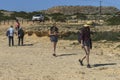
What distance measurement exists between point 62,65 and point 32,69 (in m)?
→ 1.66

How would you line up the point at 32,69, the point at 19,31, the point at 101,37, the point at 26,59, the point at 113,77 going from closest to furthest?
the point at 113,77 → the point at 32,69 → the point at 26,59 → the point at 19,31 → the point at 101,37

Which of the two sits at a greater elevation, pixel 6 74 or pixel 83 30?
pixel 83 30

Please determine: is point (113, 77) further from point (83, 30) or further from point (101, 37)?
point (101, 37)

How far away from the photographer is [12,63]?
1872cm

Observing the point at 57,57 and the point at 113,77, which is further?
the point at 57,57

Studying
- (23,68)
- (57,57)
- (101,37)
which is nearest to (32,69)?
(23,68)

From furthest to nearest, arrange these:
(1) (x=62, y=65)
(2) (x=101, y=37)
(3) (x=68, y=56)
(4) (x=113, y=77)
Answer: (2) (x=101, y=37)
(3) (x=68, y=56)
(1) (x=62, y=65)
(4) (x=113, y=77)

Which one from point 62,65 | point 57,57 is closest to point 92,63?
point 62,65

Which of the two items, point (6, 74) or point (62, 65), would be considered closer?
point (6, 74)

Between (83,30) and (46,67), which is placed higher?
(83,30)

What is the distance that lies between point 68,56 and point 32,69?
17.1 ft

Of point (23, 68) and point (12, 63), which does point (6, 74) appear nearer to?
point (23, 68)

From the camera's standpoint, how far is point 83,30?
16781 mm

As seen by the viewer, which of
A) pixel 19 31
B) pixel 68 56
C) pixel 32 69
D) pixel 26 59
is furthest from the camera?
pixel 19 31
